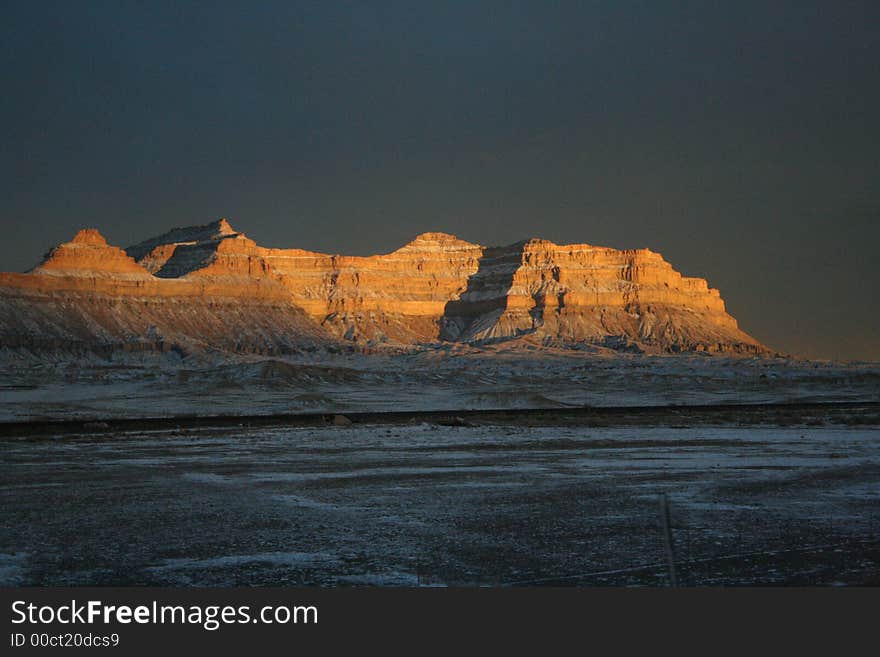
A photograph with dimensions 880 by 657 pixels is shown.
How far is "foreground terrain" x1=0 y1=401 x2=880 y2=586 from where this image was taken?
13547mm

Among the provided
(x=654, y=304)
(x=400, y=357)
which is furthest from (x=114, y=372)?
(x=654, y=304)

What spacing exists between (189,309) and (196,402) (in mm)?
92558

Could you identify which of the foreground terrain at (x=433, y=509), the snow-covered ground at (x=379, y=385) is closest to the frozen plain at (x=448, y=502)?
the foreground terrain at (x=433, y=509)

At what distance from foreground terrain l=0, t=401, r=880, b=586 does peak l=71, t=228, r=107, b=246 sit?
14263cm

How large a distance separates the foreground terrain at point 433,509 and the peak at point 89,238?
14263 centimetres

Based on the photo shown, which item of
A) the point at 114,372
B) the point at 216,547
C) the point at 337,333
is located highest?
the point at 337,333

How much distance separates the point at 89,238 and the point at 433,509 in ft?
545

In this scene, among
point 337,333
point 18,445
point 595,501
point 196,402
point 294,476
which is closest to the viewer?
point 595,501

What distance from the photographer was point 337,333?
18175 centimetres

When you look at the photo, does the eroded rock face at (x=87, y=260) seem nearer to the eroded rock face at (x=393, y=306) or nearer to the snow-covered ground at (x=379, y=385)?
the eroded rock face at (x=393, y=306)

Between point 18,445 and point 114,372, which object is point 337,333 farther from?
point 18,445

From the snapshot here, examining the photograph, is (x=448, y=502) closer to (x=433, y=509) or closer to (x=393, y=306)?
(x=433, y=509)

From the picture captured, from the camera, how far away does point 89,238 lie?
17412 centimetres

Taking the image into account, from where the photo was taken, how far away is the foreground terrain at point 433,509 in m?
13.5
